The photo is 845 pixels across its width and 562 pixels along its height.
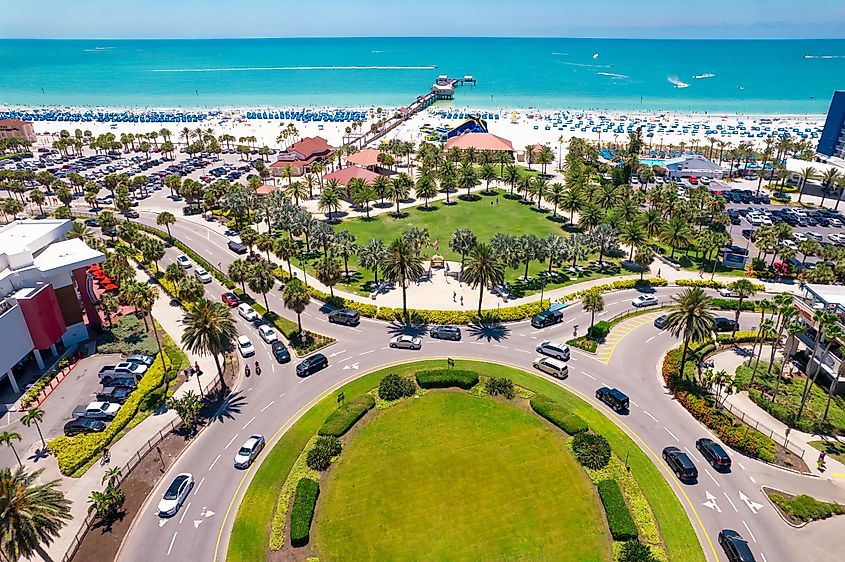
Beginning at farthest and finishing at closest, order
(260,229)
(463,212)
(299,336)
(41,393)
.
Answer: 1. (463,212)
2. (260,229)
3. (299,336)
4. (41,393)

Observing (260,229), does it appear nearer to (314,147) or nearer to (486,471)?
(314,147)

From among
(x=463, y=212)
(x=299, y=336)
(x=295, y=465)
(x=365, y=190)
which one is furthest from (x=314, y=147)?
(x=295, y=465)

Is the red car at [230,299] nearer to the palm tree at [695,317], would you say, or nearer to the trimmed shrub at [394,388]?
the trimmed shrub at [394,388]

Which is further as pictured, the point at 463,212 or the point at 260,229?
the point at 463,212

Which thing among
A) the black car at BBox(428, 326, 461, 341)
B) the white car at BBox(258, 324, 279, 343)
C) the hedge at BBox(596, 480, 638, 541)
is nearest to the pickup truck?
the white car at BBox(258, 324, 279, 343)

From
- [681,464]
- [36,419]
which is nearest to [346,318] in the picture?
[36,419]

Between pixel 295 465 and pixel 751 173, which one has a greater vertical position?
pixel 751 173

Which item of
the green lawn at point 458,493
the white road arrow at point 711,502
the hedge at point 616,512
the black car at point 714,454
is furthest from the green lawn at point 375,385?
the black car at point 714,454
